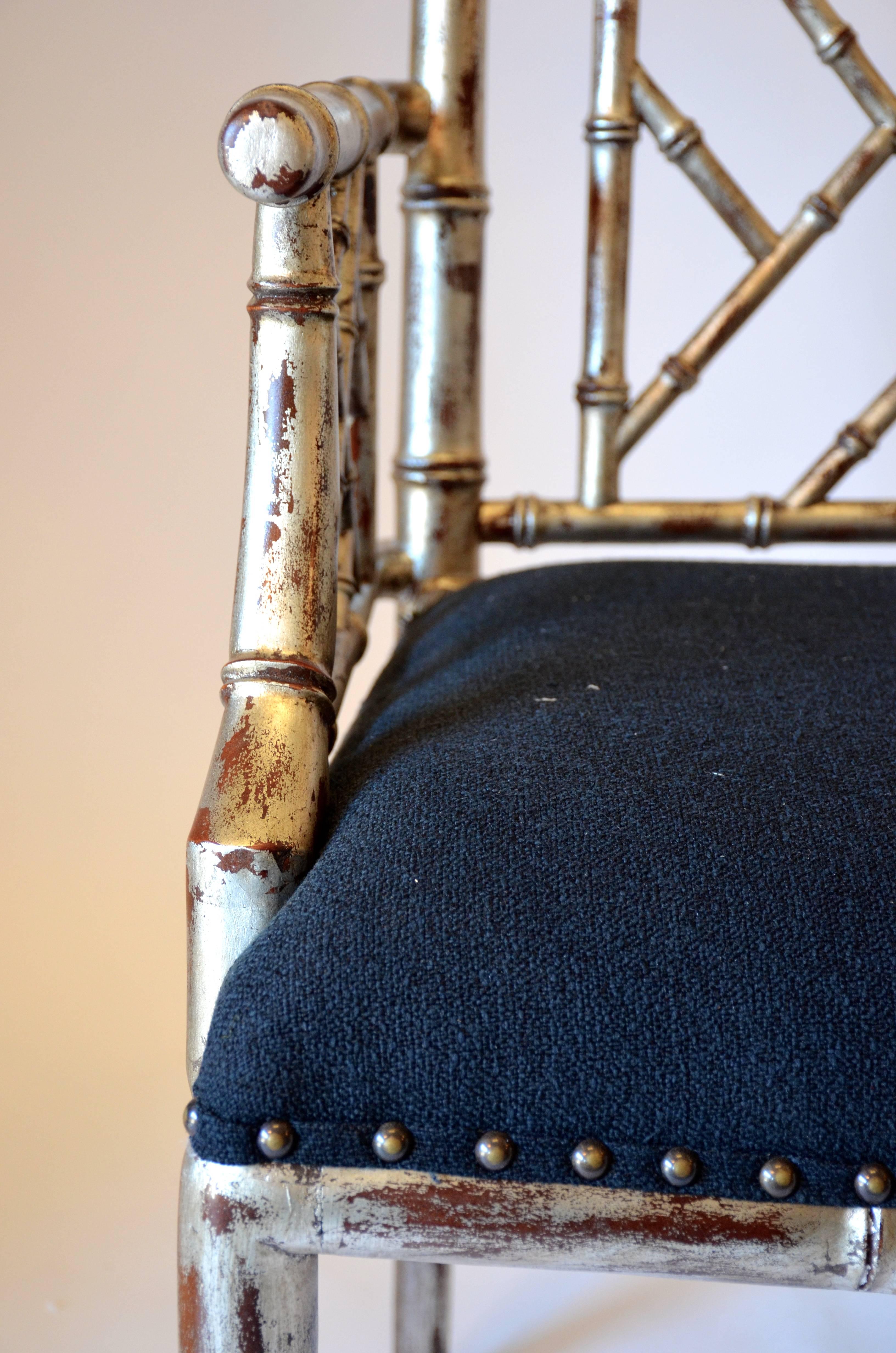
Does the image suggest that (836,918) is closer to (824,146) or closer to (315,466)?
(315,466)

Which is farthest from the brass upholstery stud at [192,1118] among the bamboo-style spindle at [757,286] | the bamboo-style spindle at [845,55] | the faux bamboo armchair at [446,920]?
the bamboo-style spindle at [845,55]

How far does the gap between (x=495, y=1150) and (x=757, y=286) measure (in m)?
0.56

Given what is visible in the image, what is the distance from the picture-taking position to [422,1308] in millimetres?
726

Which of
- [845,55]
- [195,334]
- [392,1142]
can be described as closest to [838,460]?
[845,55]

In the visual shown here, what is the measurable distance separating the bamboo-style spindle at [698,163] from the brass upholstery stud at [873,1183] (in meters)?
0.55

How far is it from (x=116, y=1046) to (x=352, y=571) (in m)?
0.49

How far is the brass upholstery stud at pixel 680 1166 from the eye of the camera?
1.11 feet

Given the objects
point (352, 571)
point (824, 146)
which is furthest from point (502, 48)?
point (352, 571)

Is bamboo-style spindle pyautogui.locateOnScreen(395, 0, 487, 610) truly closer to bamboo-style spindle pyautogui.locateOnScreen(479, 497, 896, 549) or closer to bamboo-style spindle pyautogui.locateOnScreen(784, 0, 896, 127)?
bamboo-style spindle pyautogui.locateOnScreen(479, 497, 896, 549)

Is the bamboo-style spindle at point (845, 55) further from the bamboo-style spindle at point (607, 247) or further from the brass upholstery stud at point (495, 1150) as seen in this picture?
the brass upholstery stud at point (495, 1150)

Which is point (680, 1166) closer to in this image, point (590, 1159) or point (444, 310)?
point (590, 1159)

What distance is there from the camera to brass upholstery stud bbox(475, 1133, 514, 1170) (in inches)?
13.4

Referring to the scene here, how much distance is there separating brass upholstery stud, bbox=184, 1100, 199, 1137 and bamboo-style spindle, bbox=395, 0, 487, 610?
429mm

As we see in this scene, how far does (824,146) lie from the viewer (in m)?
1.31
